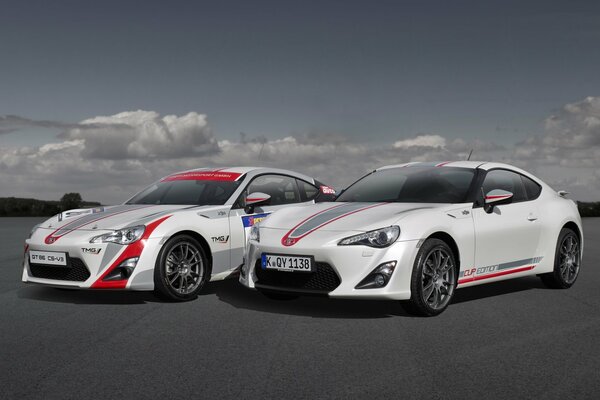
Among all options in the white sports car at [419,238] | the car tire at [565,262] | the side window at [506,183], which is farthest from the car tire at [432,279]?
the car tire at [565,262]

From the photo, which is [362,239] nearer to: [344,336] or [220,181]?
[344,336]

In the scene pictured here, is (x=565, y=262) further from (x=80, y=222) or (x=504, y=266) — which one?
(x=80, y=222)

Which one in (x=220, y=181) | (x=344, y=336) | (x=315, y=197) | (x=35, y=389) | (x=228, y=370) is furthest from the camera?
(x=315, y=197)

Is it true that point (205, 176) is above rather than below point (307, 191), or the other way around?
above

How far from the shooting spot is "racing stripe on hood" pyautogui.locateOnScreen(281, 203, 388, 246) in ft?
22.6

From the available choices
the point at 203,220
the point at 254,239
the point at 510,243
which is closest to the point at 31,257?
the point at 203,220

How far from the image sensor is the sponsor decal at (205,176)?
916 centimetres

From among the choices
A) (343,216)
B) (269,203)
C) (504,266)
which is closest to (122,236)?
(269,203)

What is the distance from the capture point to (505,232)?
775cm

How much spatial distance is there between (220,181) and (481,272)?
3462 mm

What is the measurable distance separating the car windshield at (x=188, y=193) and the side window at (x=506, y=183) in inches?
120

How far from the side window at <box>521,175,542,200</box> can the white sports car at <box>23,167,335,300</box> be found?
10.1 feet

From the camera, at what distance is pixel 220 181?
9.09 metres

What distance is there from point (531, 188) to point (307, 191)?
3.04 m
